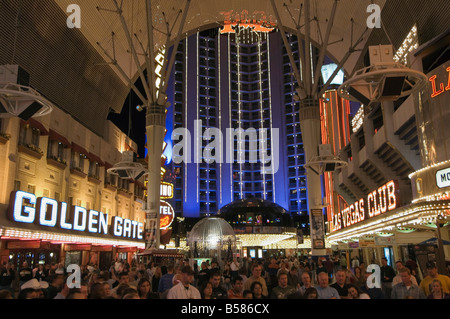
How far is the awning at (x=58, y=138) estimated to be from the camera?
24956mm

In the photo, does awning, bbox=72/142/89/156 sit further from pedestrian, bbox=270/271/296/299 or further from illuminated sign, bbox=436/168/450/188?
pedestrian, bbox=270/271/296/299

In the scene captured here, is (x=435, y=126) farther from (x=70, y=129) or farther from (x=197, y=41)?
(x=197, y=41)

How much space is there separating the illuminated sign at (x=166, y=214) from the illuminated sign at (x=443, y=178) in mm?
32272

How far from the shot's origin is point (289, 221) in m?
90.3

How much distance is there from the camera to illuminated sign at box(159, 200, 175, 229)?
4391cm

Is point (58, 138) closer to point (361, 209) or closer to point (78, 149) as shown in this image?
point (78, 149)

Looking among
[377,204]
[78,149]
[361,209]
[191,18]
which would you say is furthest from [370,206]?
[191,18]

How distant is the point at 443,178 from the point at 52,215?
63.6ft

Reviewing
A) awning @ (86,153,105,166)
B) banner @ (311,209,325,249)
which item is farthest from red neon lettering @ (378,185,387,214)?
awning @ (86,153,105,166)

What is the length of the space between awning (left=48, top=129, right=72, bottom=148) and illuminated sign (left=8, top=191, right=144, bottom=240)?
14.0ft

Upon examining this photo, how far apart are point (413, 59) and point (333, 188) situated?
91.4ft

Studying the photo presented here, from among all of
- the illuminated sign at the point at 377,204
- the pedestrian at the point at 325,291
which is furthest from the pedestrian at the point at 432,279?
the illuminated sign at the point at 377,204

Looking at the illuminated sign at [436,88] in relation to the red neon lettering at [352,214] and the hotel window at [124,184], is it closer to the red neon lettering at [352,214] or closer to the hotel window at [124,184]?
the red neon lettering at [352,214]
